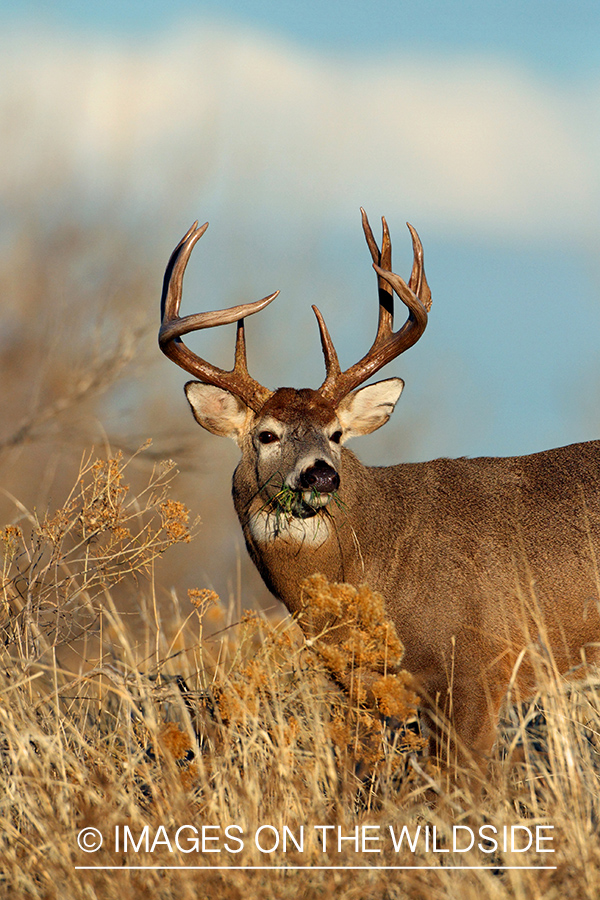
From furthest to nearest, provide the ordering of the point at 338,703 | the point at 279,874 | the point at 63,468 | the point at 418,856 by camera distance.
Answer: the point at 63,468 < the point at 338,703 < the point at 418,856 < the point at 279,874

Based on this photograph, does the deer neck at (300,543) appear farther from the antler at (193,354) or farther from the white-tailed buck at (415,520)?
the antler at (193,354)

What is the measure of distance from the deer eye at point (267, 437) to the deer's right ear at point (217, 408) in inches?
10.8

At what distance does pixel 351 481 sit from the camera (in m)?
6.08

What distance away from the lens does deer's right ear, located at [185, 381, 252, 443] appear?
619cm

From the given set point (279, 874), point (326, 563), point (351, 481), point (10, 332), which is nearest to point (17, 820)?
point (279, 874)

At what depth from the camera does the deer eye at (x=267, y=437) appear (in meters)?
5.96

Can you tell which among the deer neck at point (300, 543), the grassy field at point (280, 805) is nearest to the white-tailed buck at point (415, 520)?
the deer neck at point (300, 543)

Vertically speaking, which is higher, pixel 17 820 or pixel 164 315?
pixel 164 315

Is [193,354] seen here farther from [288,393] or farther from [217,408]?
[288,393]

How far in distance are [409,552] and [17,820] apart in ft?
8.78

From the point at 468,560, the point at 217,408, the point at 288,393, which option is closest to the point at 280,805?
the point at 468,560

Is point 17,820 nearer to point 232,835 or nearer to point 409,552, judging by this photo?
point 232,835

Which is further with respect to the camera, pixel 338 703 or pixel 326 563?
pixel 326 563

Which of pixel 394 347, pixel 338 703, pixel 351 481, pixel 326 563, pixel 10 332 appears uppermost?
pixel 10 332
